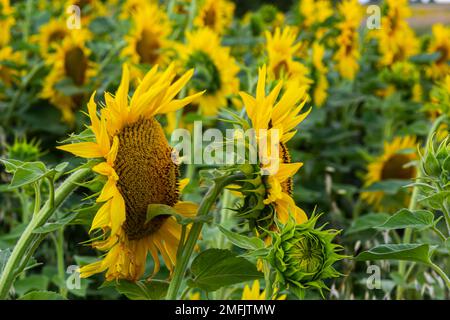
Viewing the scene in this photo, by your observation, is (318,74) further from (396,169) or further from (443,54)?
(443,54)

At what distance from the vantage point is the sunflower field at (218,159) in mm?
871

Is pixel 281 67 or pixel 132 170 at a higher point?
pixel 281 67

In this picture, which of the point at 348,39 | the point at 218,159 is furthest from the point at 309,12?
the point at 218,159

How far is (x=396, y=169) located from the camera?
221 cm

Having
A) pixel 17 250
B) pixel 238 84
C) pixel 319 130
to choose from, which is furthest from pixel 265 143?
pixel 319 130

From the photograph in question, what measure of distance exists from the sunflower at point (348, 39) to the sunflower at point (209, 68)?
2.72ft

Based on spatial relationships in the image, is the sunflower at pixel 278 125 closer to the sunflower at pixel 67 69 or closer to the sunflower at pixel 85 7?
the sunflower at pixel 67 69

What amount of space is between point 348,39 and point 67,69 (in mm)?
963

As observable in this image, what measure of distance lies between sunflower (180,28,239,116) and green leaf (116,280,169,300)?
909mm

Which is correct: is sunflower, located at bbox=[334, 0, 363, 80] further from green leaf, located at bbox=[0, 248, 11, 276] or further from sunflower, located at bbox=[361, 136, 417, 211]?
green leaf, located at bbox=[0, 248, 11, 276]

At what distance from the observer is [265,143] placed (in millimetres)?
879

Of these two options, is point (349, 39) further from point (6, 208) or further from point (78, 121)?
point (6, 208)

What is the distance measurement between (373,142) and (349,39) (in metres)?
0.41

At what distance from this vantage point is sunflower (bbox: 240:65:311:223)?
2.87ft
